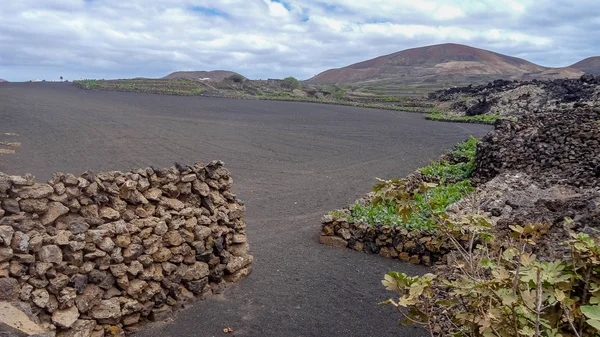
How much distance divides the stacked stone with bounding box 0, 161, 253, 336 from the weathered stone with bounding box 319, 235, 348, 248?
2.65 metres

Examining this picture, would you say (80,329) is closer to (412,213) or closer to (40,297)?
(40,297)

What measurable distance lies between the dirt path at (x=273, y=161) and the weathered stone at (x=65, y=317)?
1.03 meters

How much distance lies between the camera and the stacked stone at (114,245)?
18.8 ft

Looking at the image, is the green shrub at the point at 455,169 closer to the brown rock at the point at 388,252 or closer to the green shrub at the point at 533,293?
the brown rock at the point at 388,252

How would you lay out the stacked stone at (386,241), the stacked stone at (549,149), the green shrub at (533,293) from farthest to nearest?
1. the stacked stone at (549,149)
2. the stacked stone at (386,241)
3. the green shrub at (533,293)

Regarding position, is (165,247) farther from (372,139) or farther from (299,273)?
(372,139)

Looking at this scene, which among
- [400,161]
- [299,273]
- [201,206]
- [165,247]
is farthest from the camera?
[400,161]

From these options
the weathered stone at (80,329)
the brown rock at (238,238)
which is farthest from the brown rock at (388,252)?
the weathered stone at (80,329)

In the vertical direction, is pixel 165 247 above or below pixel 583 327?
below

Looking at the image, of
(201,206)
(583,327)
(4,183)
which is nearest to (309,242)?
(201,206)

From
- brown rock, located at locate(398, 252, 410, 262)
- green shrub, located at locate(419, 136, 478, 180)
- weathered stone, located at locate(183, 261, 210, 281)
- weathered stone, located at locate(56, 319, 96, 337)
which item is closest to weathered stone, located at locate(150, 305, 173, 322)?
weathered stone, located at locate(183, 261, 210, 281)

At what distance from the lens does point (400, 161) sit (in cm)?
2145

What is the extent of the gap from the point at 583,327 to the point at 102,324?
17.9 ft

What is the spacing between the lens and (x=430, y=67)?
5527 inches
